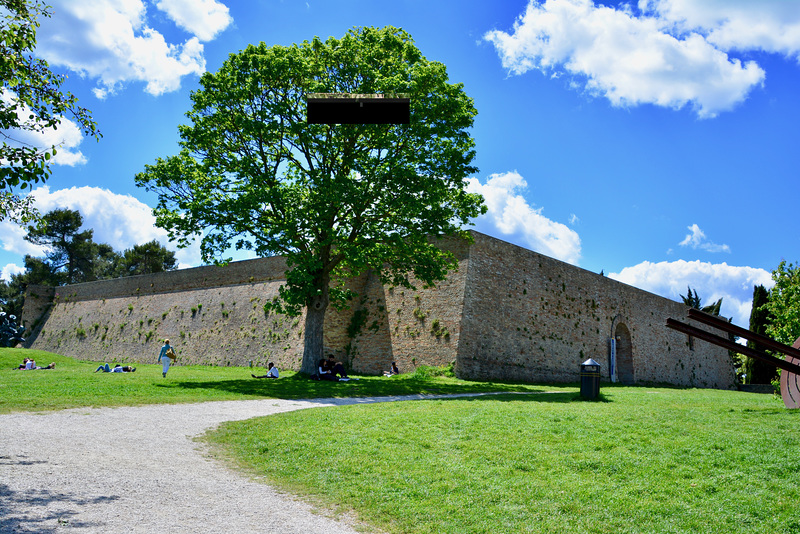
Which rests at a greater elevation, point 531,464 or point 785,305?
point 785,305

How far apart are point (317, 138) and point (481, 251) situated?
9.22 meters

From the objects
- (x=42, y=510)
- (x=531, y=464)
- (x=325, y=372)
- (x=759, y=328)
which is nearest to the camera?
(x=42, y=510)

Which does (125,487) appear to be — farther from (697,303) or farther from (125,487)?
(697,303)

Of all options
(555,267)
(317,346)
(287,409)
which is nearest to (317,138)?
(317,346)

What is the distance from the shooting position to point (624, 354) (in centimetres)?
3403

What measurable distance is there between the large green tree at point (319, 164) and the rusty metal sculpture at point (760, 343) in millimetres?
9960

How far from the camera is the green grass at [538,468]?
5.69 m

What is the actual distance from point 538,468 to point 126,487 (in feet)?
16.5

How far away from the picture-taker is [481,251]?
81.1 ft

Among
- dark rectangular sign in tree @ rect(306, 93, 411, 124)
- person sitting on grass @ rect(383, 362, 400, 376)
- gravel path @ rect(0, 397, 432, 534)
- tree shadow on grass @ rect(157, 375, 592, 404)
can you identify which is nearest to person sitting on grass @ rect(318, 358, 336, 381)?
tree shadow on grass @ rect(157, 375, 592, 404)

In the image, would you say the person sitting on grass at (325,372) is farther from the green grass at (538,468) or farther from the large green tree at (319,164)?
the green grass at (538,468)

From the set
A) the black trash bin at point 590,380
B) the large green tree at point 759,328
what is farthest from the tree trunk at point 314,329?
the large green tree at point 759,328

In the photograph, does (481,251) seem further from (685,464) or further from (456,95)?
(685,464)

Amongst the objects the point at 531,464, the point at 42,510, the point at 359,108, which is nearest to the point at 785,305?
the point at 531,464
